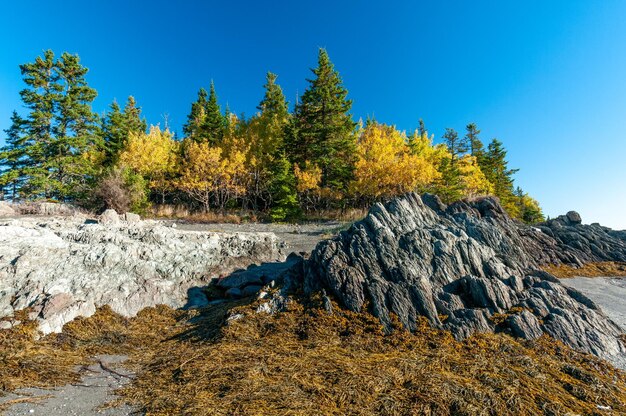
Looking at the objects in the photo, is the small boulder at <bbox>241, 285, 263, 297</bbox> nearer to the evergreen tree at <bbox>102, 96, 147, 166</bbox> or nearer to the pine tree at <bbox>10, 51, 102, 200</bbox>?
the pine tree at <bbox>10, 51, 102, 200</bbox>

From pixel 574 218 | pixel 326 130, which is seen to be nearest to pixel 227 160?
pixel 326 130

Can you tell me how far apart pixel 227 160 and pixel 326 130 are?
499 inches

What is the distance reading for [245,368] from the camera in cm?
500

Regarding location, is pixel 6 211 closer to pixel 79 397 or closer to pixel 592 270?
pixel 79 397

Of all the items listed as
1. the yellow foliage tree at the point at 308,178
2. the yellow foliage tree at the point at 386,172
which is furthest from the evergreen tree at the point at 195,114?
the yellow foliage tree at the point at 386,172

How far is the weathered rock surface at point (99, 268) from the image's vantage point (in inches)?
278

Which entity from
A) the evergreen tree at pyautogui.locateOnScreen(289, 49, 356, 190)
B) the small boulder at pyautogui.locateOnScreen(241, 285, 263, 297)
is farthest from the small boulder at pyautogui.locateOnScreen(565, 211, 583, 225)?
the small boulder at pyautogui.locateOnScreen(241, 285, 263, 297)

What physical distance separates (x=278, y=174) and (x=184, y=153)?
15.7m

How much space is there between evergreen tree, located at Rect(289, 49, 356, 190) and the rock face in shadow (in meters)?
24.7

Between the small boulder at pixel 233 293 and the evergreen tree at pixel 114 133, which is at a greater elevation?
the evergreen tree at pixel 114 133

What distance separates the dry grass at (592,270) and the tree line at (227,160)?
16.8 m

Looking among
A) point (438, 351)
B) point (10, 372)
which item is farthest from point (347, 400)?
point (10, 372)

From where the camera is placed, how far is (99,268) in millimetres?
8617

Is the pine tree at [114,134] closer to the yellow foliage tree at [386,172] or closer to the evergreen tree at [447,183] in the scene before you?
the yellow foliage tree at [386,172]
